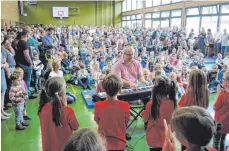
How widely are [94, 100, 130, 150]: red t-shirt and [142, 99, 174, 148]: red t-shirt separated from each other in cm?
26

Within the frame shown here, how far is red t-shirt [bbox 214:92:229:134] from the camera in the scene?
10.2 ft

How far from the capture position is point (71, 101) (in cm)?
638

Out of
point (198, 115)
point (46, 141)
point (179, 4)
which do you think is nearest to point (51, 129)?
point (46, 141)

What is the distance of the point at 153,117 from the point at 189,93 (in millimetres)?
581

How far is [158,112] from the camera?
105 inches

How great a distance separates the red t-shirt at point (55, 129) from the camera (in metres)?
2.47

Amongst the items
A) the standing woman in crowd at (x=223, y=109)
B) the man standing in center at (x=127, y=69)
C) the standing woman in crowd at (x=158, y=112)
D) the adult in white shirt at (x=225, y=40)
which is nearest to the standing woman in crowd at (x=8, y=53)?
the man standing in center at (x=127, y=69)

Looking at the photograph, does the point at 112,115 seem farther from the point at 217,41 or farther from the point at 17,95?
the point at 217,41

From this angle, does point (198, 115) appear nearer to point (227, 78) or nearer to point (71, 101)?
point (227, 78)

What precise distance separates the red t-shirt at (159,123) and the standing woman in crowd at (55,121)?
79cm

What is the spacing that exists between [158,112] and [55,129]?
1.06 metres

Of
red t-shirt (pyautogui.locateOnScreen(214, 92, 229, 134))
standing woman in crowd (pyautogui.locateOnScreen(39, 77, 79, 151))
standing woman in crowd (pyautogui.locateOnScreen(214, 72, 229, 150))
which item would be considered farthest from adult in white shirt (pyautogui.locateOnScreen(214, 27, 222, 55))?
standing woman in crowd (pyautogui.locateOnScreen(39, 77, 79, 151))

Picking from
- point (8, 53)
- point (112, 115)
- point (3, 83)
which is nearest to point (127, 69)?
point (112, 115)

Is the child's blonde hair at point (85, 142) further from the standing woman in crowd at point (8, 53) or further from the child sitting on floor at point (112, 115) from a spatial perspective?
the standing woman in crowd at point (8, 53)
